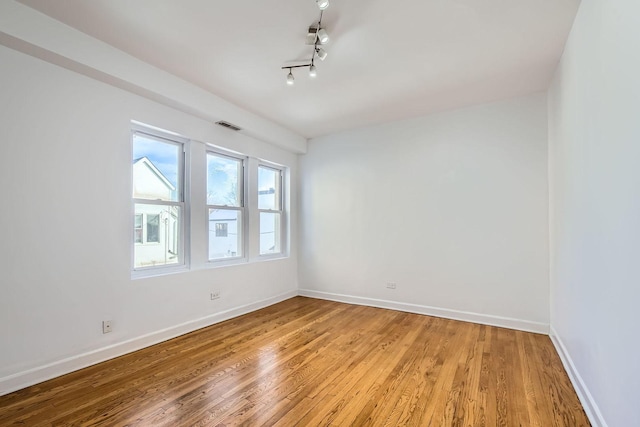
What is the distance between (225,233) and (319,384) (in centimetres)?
256

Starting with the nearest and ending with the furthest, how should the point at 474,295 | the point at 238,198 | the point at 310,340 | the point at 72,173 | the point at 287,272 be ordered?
1. the point at 72,173
2. the point at 310,340
3. the point at 474,295
4. the point at 238,198
5. the point at 287,272

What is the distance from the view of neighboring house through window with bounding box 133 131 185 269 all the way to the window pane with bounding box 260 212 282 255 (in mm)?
1471

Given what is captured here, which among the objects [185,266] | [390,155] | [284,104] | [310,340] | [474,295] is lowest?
[310,340]

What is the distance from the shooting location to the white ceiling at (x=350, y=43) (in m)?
2.14

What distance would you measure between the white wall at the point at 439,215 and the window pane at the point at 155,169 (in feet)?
7.72

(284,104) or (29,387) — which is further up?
(284,104)

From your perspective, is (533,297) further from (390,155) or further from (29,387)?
(29,387)

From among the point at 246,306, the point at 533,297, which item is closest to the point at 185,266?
the point at 246,306

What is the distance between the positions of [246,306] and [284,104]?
2.86 meters

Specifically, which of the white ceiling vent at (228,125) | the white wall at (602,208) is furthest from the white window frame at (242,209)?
the white wall at (602,208)

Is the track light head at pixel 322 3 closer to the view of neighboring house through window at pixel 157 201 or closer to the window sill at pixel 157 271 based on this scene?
the view of neighboring house through window at pixel 157 201

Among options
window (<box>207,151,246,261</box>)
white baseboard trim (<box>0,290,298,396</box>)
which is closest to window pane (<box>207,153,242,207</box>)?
window (<box>207,151,246,261</box>)

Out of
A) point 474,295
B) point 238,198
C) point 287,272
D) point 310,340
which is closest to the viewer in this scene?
point 310,340

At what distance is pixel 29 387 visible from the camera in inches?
87.8
